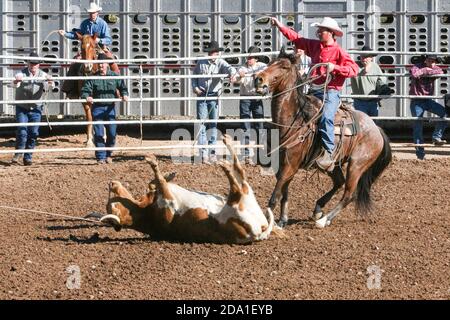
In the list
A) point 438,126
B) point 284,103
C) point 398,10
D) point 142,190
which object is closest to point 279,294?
point 284,103

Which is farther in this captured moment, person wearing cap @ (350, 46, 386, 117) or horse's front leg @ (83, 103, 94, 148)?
person wearing cap @ (350, 46, 386, 117)

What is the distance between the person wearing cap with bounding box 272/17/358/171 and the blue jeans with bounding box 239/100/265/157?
3.83 m

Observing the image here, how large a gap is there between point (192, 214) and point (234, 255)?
1.80ft

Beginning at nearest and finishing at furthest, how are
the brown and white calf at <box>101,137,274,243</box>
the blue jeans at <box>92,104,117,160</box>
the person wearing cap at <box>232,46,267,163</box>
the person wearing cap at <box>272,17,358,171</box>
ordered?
1. the brown and white calf at <box>101,137,274,243</box>
2. the person wearing cap at <box>272,17,358,171</box>
3. the person wearing cap at <box>232,46,267,163</box>
4. the blue jeans at <box>92,104,117,160</box>

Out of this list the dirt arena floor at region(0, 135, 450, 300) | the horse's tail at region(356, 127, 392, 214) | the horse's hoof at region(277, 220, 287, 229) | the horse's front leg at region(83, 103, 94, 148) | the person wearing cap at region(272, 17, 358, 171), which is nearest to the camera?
the dirt arena floor at region(0, 135, 450, 300)

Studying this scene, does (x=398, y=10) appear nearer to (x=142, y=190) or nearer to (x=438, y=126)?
(x=438, y=126)

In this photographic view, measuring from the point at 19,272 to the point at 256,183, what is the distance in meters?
5.27

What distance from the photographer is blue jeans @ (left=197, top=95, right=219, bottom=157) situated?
50.9ft

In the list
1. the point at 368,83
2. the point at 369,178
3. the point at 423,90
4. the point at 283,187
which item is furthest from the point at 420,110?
the point at 283,187

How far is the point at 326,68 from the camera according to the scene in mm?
11664

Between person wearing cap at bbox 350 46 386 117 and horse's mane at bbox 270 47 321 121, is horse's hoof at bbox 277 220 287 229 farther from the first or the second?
person wearing cap at bbox 350 46 386 117

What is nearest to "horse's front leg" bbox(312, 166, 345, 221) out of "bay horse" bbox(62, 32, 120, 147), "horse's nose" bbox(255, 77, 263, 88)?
"horse's nose" bbox(255, 77, 263, 88)

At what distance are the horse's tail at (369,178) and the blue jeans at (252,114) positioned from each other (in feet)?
11.4

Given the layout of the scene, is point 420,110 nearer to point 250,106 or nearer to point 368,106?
point 368,106
